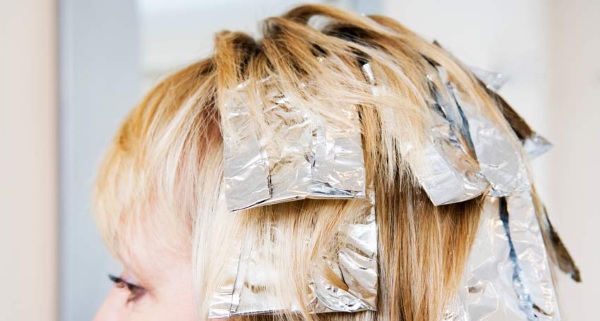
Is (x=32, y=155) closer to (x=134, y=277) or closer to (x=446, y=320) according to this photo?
(x=134, y=277)

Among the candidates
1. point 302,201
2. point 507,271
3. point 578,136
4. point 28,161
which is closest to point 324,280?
point 302,201

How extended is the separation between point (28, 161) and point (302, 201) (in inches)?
16.8

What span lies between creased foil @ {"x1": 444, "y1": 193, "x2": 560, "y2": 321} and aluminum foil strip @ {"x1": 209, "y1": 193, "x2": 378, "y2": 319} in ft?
0.32

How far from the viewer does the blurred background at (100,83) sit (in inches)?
28.1

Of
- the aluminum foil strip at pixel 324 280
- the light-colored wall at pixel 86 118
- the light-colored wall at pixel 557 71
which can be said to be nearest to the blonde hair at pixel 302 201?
the aluminum foil strip at pixel 324 280

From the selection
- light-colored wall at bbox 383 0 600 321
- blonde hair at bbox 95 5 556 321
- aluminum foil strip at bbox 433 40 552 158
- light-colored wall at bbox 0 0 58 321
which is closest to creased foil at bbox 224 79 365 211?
blonde hair at bbox 95 5 556 321

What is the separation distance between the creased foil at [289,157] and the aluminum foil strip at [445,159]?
60 mm

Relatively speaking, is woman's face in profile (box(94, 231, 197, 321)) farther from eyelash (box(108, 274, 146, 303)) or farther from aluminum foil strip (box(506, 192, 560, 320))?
aluminum foil strip (box(506, 192, 560, 320))

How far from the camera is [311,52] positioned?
2.01 ft

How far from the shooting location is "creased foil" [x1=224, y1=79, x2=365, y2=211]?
19.7 inches

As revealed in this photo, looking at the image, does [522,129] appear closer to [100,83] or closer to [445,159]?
[445,159]

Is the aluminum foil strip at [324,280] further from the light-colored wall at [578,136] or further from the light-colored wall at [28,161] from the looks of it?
Result: the light-colored wall at [578,136]

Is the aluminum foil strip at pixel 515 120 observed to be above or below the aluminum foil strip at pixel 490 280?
above

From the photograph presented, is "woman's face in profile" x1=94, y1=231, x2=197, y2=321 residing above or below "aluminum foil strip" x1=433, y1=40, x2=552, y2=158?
below
